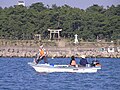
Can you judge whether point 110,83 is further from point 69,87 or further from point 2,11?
point 2,11

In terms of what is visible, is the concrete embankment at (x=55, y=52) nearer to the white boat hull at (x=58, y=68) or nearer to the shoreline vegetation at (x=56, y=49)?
the shoreline vegetation at (x=56, y=49)

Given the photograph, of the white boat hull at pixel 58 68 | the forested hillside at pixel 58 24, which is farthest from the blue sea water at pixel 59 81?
the forested hillside at pixel 58 24

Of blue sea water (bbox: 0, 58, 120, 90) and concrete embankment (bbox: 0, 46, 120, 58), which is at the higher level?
concrete embankment (bbox: 0, 46, 120, 58)

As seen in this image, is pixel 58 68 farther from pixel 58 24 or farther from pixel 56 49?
pixel 58 24

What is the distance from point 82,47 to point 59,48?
4.15 metres

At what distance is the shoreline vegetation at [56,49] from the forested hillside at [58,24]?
4804 millimetres

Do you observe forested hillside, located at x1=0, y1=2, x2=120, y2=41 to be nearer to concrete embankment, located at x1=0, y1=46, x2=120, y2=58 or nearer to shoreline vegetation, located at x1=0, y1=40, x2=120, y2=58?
shoreline vegetation, located at x1=0, y1=40, x2=120, y2=58

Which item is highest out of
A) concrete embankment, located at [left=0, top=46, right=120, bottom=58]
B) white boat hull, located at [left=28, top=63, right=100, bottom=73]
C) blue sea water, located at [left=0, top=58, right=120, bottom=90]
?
concrete embankment, located at [left=0, top=46, right=120, bottom=58]

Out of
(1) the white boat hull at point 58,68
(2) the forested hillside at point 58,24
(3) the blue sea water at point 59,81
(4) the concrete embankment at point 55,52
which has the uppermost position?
(2) the forested hillside at point 58,24

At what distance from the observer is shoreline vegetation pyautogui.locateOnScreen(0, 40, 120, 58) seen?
107m

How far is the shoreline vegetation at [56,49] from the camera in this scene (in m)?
107

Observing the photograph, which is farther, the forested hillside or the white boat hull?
the forested hillside

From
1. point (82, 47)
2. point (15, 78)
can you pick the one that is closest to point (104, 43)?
point (82, 47)

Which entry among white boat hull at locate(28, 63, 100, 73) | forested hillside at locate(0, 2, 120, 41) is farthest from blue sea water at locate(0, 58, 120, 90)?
forested hillside at locate(0, 2, 120, 41)
